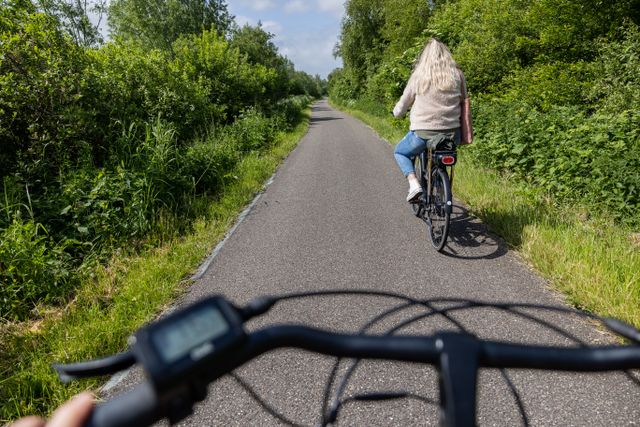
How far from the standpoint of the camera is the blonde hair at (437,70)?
4258mm

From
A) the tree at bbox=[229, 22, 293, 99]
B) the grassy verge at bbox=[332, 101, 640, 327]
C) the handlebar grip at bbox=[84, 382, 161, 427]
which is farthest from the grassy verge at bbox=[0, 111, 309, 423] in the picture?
the tree at bbox=[229, 22, 293, 99]

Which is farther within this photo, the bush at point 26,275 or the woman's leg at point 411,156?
the woman's leg at point 411,156

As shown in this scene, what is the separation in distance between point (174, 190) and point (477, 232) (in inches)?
178

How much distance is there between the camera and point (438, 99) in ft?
14.1

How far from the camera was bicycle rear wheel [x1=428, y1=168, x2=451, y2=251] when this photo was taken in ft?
13.5

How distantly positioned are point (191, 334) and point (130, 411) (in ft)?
0.48

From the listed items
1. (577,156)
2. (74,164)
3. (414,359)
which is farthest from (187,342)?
(74,164)

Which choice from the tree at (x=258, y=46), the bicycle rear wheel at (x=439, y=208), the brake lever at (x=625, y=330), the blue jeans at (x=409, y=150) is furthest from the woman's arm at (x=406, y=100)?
the tree at (x=258, y=46)

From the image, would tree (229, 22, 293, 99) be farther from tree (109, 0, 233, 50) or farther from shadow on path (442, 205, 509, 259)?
shadow on path (442, 205, 509, 259)

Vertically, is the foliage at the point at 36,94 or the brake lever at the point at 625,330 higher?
the foliage at the point at 36,94

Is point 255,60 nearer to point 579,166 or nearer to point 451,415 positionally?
point 579,166

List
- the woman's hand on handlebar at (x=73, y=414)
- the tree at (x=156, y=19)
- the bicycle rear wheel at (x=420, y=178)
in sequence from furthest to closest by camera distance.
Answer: the tree at (x=156, y=19) → the bicycle rear wheel at (x=420, y=178) → the woman's hand on handlebar at (x=73, y=414)

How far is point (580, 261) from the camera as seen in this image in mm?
3389

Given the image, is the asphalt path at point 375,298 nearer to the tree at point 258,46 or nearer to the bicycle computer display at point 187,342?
the bicycle computer display at point 187,342
